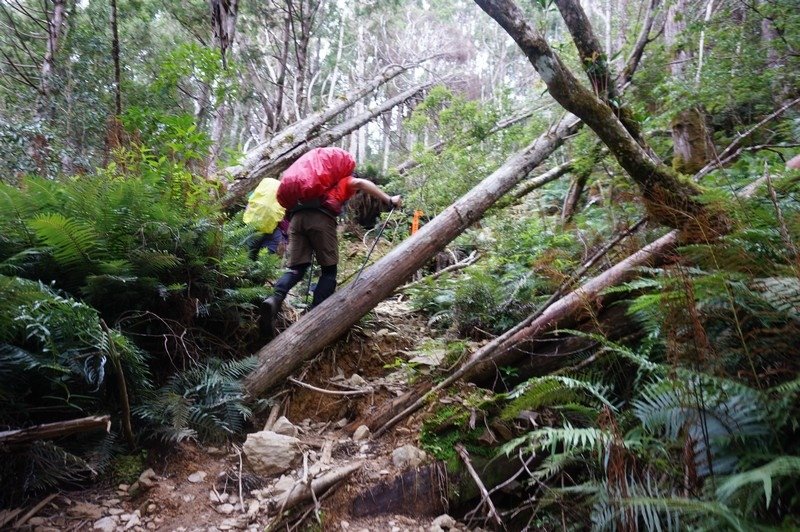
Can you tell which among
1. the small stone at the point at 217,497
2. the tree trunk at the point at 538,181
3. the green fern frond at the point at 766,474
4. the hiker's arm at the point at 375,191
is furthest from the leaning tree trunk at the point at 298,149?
the green fern frond at the point at 766,474

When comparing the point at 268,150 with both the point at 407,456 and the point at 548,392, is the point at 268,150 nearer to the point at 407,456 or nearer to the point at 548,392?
the point at 407,456

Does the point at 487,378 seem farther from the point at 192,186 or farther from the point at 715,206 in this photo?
the point at 192,186

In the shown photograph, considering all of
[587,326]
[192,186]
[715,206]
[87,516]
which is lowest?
[587,326]

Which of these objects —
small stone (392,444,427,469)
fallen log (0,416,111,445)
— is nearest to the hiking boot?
small stone (392,444,427,469)

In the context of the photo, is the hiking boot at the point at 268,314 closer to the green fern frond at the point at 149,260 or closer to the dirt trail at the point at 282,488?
the dirt trail at the point at 282,488

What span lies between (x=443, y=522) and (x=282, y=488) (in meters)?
1.00

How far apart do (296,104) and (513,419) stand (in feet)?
31.4

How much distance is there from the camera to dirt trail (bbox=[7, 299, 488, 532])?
2385 millimetres

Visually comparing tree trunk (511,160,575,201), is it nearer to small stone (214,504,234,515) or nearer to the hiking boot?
the hiking boot

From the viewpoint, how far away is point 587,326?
339 cm

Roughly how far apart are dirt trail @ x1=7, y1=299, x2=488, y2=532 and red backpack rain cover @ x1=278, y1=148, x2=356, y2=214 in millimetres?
1802

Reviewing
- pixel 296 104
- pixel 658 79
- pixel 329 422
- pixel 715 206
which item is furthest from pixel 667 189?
pixel 296 104

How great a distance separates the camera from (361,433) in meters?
3.33

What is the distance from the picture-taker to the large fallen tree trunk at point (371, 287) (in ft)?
12.1
